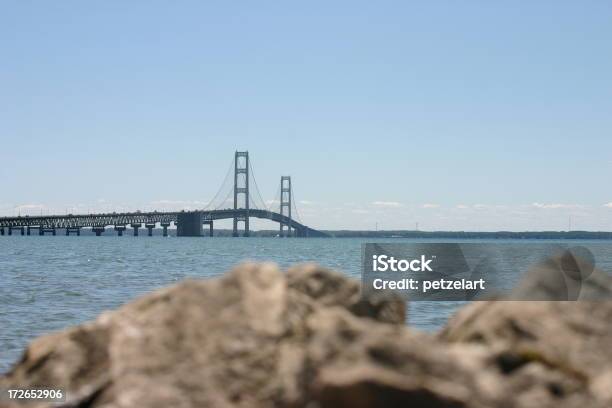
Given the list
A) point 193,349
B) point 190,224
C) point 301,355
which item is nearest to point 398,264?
point 301,355

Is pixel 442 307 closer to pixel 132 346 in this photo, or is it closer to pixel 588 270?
pixel 588 270

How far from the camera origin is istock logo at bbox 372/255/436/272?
7.38 meters

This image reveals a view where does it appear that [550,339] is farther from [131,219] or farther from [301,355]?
[131,219]

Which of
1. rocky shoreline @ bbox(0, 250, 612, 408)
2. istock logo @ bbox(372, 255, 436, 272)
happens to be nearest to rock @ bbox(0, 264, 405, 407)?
rocky shoreline @ bbox(0, 250, 612, 408)

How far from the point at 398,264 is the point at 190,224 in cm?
10012

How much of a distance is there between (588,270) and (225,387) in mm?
3039

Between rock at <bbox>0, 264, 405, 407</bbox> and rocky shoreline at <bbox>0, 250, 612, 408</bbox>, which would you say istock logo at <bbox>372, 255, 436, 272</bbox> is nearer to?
rocky shoreline at <bbox>0, 250, 612, 408</bbox>

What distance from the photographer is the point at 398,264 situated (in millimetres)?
7418

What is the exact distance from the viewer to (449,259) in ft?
27.5

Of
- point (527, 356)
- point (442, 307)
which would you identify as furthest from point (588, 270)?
point (442, 307)

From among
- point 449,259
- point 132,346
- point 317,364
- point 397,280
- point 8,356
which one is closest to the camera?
point 317,364

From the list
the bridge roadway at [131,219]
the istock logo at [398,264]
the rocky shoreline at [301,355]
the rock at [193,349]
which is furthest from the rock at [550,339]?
the bridge roadway at [131,219]

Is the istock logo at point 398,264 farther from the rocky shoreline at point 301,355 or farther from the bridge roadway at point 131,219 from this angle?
the bridge roadway at point 131,219

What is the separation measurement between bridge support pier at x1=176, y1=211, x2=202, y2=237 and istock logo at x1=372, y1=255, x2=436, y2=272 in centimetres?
9760
